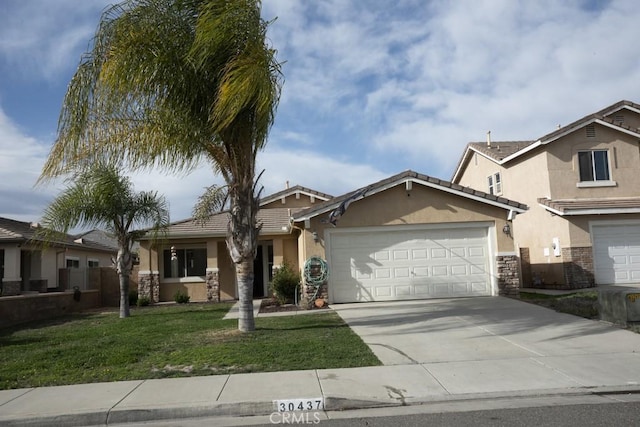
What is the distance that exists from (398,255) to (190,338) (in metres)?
7.46

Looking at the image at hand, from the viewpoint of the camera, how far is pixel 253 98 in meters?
10.8

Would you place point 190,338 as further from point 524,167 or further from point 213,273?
point 524,167

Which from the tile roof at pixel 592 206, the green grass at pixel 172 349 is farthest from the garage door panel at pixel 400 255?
the tile roof at pixel 592 206

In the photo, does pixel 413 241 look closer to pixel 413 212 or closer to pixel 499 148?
pixel 413 212

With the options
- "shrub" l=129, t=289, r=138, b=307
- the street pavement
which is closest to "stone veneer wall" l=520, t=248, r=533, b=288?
the street pavement

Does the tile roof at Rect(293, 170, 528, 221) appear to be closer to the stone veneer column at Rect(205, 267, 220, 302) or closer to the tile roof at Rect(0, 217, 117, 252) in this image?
the stone veneer column at Rect(205, 267, 220, 302)

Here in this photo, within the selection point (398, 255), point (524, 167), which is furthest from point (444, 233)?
point (524, 167)

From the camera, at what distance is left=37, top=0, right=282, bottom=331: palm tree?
10.5 m

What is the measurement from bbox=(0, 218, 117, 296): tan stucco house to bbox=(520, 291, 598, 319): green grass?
14906 millimetres

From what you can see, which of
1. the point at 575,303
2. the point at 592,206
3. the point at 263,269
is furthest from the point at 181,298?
the point at 592,206

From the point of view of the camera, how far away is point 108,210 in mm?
15648

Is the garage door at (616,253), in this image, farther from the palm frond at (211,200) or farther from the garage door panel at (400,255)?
the palm frond at (211,200)

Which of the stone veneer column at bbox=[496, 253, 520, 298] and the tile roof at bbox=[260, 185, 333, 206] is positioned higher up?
the tile roof at bbox=[260, 185, 333, 206]

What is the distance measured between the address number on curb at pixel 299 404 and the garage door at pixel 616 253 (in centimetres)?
1565
